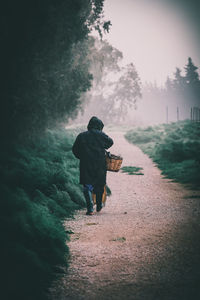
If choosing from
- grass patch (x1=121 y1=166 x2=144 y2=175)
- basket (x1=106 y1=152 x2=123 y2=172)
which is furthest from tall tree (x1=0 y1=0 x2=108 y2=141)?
grass patch (x1=121 y1=166 x2=144 y2=175)

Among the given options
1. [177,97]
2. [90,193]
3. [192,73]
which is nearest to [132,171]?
[90,193]

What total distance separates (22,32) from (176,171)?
25.2ft

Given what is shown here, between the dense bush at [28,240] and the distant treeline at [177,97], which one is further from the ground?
the distant treeline at [177,97]

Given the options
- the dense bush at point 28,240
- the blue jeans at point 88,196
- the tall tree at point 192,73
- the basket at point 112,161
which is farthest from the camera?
the tall tree at point 192,73

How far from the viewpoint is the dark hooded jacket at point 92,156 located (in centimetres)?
595

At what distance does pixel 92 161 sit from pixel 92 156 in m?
0.12

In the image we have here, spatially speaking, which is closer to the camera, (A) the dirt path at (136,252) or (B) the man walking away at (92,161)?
(A) the dirt path at (136,252)

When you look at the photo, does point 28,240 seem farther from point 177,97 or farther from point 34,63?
point 177,97

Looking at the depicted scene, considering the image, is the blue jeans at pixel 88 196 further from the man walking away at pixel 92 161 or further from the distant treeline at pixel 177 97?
the distant treeline at pixel 177 97

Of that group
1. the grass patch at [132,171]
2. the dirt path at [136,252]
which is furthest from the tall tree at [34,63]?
the grass patch at [132,171]

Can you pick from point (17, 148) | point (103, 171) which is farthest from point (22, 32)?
point (103, 171)

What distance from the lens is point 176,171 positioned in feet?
35.4

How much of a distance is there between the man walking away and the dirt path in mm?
531

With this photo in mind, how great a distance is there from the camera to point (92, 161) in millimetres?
5988
